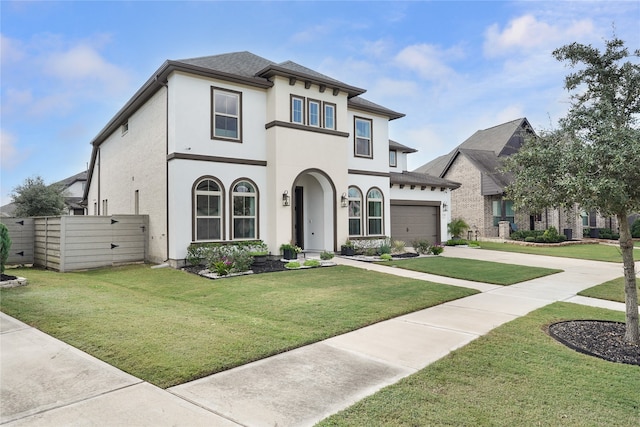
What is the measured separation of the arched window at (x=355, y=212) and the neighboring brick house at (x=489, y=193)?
12160mm

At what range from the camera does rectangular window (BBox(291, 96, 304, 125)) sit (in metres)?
14.2

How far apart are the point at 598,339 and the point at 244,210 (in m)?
10.9

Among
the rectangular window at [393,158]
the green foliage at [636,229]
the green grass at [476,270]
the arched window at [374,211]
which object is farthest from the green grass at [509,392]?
the green foliage at [636,229]

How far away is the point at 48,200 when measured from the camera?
24484 millimetres

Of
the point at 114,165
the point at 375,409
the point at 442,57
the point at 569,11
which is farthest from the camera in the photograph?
the point at 114,165

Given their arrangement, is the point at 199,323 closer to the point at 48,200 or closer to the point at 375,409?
the point at 375,409

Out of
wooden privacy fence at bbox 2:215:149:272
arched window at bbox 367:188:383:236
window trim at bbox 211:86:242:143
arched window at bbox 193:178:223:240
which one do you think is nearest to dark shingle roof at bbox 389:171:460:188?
arched window at bbox 367:188:383:236

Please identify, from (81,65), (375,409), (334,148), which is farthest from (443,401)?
(81,65)

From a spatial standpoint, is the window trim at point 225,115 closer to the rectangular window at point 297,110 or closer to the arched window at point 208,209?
the arched window at point 208,209

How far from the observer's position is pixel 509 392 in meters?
3.56

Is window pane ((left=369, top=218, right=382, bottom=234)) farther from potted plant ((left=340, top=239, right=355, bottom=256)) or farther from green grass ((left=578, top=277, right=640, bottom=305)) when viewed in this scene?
green grass ((left=578, top=277, right=640, bottom=305))

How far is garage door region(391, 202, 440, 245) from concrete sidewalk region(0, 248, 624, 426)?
43.8 ft

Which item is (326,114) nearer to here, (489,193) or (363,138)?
(363,138)

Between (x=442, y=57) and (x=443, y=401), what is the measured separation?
647 inches
